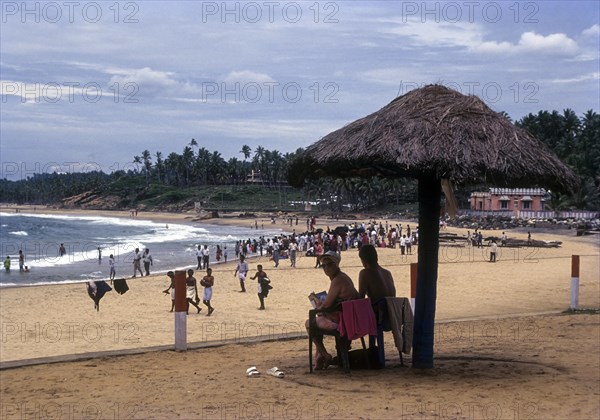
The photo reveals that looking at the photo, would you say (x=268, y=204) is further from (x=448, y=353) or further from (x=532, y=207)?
(x=448, y=353)

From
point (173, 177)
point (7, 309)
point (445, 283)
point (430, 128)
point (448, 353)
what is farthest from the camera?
point (173, 177)

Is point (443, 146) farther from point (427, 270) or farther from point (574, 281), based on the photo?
point (574, 281)

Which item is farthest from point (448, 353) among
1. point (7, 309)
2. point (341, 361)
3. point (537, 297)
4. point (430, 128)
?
point (7, 309)

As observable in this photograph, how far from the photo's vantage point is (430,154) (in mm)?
6156

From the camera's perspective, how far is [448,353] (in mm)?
7898

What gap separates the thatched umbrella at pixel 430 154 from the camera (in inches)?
244

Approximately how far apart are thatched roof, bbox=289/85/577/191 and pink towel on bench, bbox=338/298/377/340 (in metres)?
1.30

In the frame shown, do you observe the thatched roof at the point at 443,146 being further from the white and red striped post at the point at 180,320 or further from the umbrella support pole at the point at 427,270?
the white and red striped post at the point at 180,320

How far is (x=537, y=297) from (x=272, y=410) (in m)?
12.6

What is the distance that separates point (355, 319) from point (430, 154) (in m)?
1.64

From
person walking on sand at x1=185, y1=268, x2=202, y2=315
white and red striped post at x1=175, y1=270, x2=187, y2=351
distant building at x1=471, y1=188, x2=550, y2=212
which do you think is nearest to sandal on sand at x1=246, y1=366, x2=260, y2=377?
white and red striped post at x1=175, y1=270, x2=187, y2=351

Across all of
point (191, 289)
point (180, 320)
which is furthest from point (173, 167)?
point (180, 320)

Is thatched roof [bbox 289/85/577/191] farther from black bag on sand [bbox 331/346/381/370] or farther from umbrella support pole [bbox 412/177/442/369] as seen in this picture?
black bag on sand [bbox 331/346/381/370]

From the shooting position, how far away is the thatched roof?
20.2 ft
